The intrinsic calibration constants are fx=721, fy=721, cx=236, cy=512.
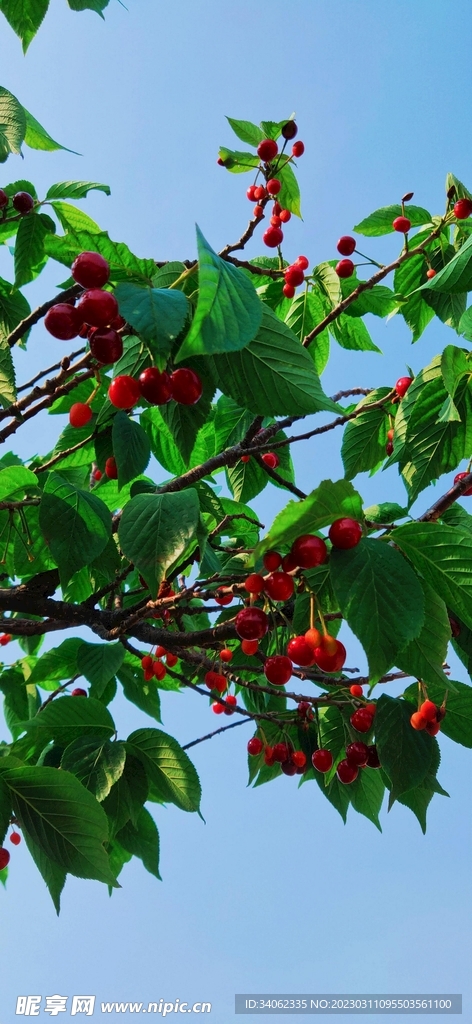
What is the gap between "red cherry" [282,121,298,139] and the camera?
3161 mm

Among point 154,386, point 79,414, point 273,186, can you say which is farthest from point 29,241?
point 154,386

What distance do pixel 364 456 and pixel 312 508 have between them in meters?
2.01

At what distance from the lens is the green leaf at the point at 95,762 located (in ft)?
7.22

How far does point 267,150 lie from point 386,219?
2.00ft

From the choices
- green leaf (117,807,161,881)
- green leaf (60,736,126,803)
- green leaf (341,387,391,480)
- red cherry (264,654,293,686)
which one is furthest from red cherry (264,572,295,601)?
green leaf (341,387,391,480)

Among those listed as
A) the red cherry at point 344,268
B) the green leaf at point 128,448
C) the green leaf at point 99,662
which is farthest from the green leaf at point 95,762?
the red cherry at point 344,268

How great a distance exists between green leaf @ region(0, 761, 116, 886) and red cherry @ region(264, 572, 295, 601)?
684 millimetres

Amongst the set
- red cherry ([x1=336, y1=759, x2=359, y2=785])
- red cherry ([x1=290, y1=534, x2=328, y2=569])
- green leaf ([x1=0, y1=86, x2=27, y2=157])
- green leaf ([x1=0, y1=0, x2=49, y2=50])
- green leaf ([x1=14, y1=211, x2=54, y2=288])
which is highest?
green leaf ([x1=0, y1=0, x2=49, y2=50])

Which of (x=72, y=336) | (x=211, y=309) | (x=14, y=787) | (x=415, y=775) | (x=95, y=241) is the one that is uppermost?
Answer: (x=95, y=241)

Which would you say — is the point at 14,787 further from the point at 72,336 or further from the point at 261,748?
the point at 261,748

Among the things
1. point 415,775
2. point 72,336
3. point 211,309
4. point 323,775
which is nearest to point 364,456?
point 323,775

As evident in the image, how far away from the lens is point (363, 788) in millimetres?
2834

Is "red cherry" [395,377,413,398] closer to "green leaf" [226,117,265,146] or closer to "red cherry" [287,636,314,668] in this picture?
"green leaf" [226,117,265,146]

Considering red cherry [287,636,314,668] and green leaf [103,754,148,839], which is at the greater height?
red cherry [287,636,314,668]
